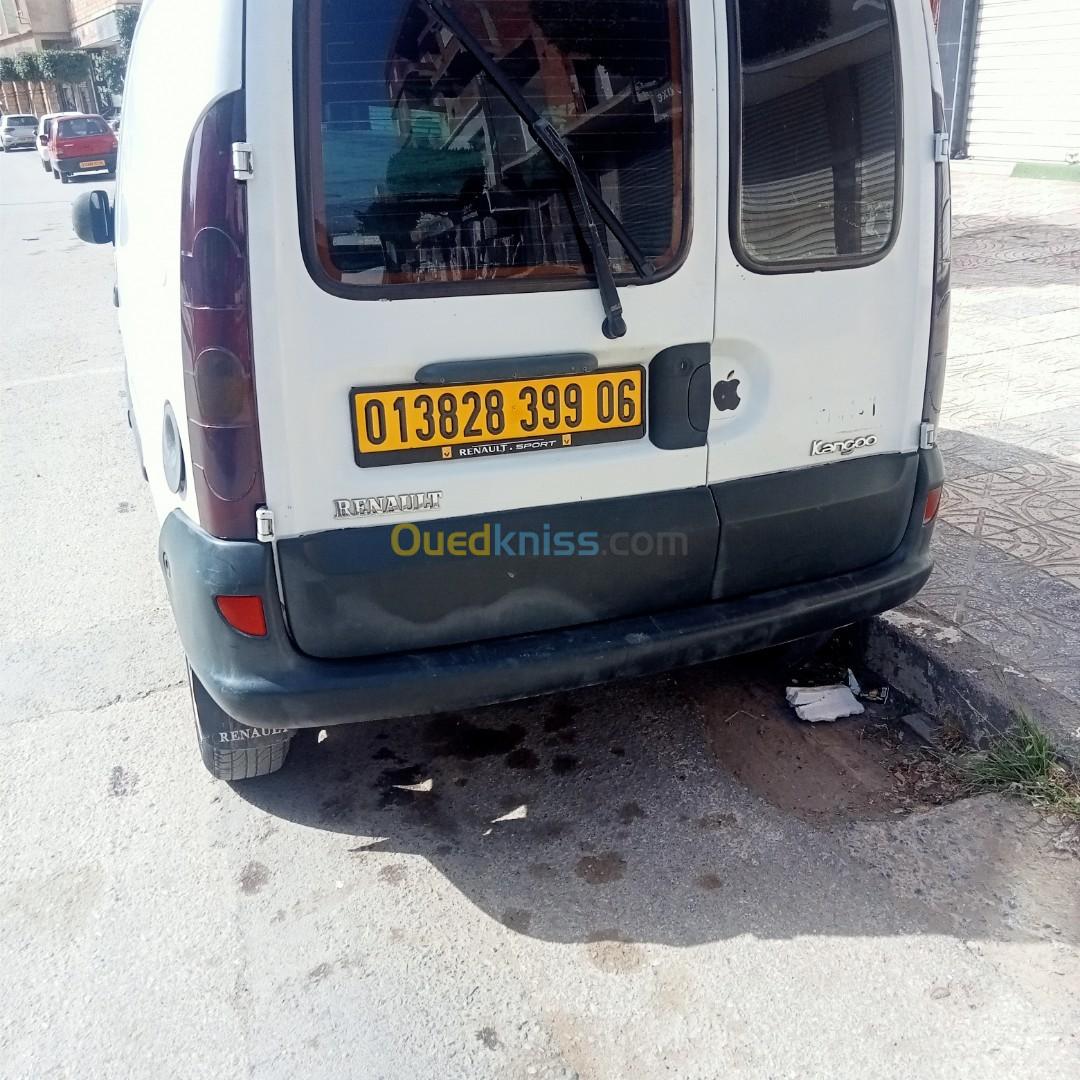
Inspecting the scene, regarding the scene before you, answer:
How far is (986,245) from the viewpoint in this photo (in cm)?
976

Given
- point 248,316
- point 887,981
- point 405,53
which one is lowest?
point 887,981

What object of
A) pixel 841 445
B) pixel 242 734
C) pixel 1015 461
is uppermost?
pixel 841 445

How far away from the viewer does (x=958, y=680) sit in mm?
3115

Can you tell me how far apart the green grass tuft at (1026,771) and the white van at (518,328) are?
598 millimetres

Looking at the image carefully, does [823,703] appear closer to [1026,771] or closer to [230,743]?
[1026,771]

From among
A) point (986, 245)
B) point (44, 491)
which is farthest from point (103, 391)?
point (986, 245)

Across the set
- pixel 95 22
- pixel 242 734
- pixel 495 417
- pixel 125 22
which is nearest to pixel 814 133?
pixel 495 417

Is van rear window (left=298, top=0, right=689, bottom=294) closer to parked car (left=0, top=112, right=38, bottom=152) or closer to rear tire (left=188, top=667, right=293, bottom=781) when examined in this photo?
rear tire (left=188, top=667, right=293, bottom=781)

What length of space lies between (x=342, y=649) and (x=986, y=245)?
9291 mm

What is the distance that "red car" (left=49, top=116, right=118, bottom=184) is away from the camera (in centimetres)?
2470

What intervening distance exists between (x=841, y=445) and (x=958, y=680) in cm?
89

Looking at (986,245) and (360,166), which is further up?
(360,166)

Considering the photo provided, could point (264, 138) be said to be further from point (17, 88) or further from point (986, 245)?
point (17, 88)

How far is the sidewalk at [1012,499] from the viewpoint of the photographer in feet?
10.4
